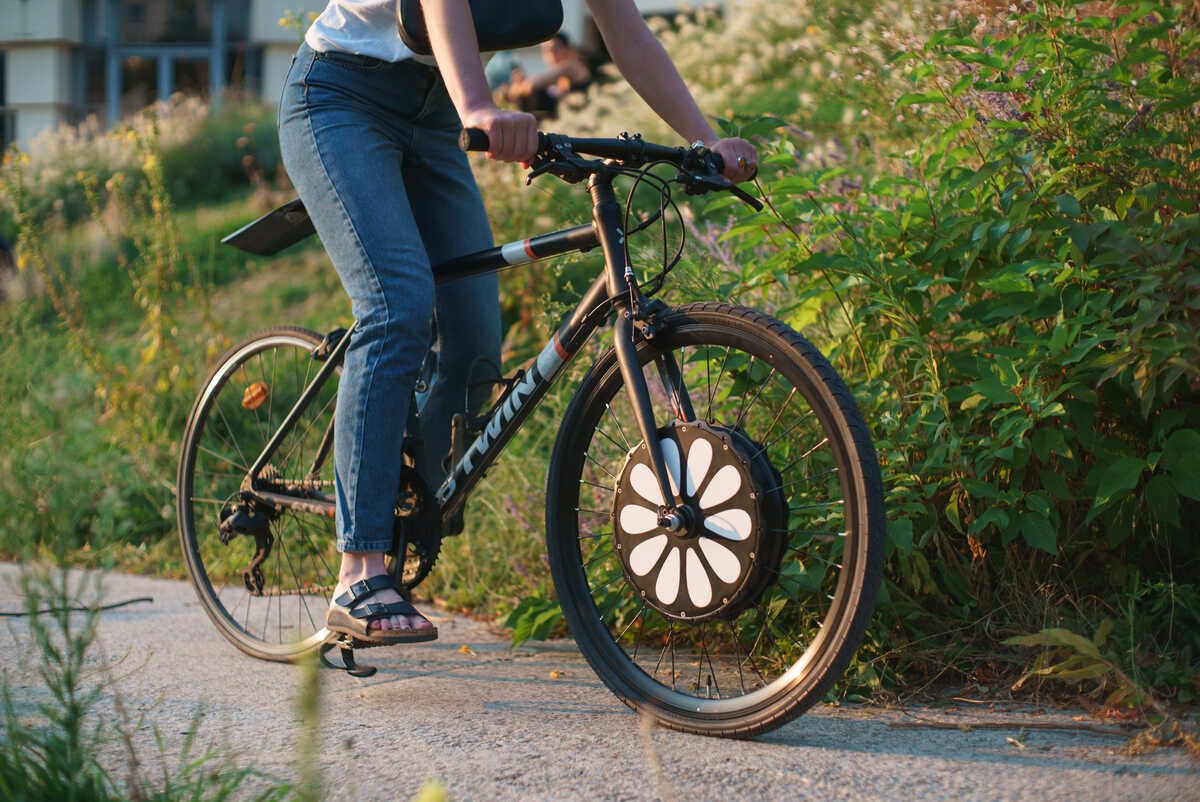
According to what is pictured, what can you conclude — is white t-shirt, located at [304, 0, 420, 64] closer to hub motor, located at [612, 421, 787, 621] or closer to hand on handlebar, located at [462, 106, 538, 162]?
hand on handlebar, located at [462, 106, 538, 162]

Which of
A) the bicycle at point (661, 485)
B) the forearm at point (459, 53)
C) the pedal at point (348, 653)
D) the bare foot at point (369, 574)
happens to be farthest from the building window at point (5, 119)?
the forearm at point (459, 53)

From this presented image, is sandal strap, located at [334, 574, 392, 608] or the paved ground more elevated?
sandal strap, located at [334, 574, 392, 608]

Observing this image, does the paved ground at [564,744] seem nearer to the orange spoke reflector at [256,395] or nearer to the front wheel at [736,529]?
the front wheel at [736,529]

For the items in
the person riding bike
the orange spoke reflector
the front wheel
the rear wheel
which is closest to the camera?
the front wheel

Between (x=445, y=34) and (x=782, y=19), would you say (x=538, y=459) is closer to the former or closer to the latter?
(x=445, y=34)

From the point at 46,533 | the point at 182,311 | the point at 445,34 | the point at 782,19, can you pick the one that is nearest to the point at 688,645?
the point at 445,34

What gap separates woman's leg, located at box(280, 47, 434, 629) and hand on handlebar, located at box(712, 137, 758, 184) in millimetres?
695

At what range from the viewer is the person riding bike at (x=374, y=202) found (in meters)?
2.70

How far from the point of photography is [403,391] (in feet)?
8.96

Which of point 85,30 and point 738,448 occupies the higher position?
point 85,30

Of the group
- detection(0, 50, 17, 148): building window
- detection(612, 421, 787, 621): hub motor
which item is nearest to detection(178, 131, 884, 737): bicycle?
detection(612, 421, 787, 621): hub motor

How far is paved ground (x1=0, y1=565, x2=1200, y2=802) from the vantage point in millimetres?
2113

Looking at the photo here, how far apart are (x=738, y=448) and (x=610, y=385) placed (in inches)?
15.6

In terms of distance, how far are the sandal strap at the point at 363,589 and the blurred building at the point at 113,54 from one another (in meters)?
16.0
